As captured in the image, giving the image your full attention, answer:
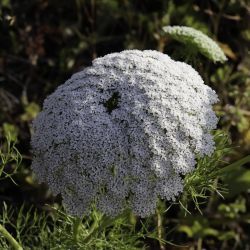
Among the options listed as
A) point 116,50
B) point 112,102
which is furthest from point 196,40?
point 116,50

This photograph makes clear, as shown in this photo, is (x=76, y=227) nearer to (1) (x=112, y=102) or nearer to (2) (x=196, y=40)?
(1) (x=112, y=102)

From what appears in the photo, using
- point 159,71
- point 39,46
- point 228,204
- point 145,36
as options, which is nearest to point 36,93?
point 39,46

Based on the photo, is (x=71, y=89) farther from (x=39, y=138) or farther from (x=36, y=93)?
(x=36, y=93)

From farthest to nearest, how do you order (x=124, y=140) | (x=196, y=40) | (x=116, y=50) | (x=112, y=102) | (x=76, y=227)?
1. (x=116, y=50)
2. (x=196, y=40)
3. (x=76, y=227)
4. (x=112, y=102)
5. (x=124, y=140)

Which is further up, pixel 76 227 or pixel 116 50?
pixel 116 50

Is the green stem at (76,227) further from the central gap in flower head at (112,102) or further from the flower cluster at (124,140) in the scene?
the central gap in flower head at (112,102)

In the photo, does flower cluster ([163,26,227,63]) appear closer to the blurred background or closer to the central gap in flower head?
the central gap in flower head
